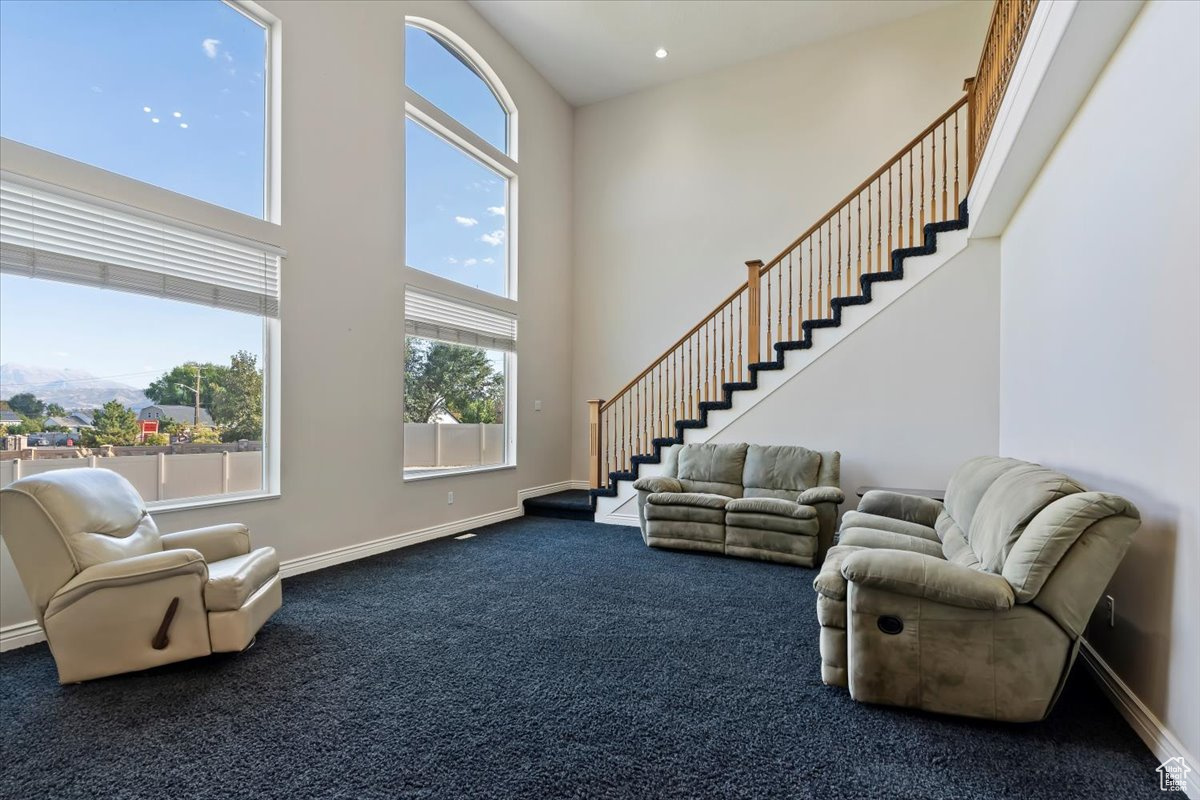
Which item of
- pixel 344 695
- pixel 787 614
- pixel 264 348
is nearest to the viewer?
pixel 344 695

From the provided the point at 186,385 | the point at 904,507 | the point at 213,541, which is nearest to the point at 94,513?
the point at 213,541

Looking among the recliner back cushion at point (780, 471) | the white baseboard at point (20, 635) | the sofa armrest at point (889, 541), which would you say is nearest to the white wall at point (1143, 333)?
the sofa armrest at point (889, 541)

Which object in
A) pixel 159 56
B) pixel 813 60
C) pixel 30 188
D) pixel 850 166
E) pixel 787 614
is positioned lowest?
pixel 787 614

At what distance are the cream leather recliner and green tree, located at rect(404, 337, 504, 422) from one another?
2570mm

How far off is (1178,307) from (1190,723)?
4.38 ft

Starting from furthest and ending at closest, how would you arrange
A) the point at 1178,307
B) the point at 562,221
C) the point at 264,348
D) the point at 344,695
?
the point at 562,221 < the point at 264,348 < the point at 344,695 < the point at 1178,307

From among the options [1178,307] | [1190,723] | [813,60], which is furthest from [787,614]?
[813,60]

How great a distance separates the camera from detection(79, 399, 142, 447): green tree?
10.5 ft

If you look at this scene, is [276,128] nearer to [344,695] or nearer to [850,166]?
[344,695]

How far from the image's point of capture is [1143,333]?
212 cm

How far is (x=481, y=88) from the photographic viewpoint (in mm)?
6094

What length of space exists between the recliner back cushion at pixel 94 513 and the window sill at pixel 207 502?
0.42 metres

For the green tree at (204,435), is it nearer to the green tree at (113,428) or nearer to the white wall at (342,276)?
the green tree at (113,428)

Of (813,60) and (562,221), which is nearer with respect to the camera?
(813,60)
